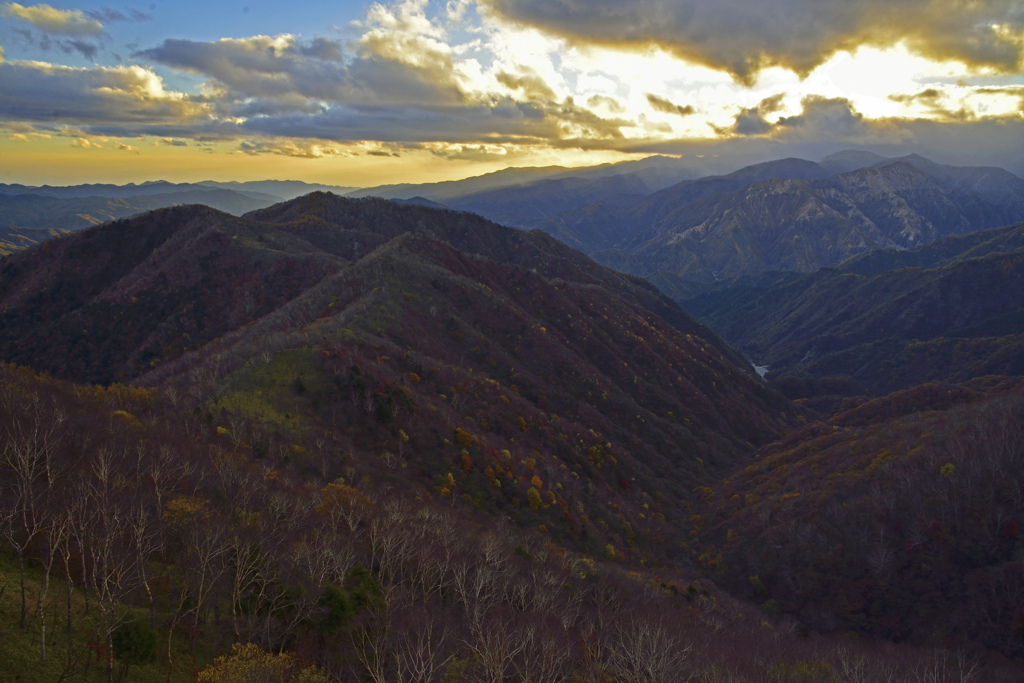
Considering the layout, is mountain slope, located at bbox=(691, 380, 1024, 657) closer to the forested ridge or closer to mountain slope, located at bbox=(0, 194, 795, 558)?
the forested ridge

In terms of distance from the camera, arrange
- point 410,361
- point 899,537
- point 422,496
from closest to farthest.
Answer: point 422,496
point 899,537
point 410,361

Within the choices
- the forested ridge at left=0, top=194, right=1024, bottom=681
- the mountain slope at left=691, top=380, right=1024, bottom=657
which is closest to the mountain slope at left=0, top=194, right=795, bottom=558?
the forested ridge at left=0, top=194, right=1024, bottom=681

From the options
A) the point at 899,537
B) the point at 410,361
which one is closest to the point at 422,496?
the point at 410,361

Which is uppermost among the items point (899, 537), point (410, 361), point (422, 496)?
point (410, 361)

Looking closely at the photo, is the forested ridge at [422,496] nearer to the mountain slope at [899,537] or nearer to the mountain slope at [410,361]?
the mountain slope at [899,537]

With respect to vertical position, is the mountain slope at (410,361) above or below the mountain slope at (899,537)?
above

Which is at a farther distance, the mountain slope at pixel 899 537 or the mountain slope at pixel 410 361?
the mountain slope at pixel 410 361

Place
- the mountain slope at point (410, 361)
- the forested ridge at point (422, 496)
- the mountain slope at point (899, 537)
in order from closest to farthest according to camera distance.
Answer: the forested ridge at point (422, 496) → the mountain slope at point (899, 537) → the mountain slope at point (410, 361)

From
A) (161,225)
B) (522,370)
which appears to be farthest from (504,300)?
(161,225)

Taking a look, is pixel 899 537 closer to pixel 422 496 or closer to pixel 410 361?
pixel 422 496

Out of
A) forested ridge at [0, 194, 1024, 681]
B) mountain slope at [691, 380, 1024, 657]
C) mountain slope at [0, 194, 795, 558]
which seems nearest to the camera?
forested ridge at [0, 194, 1024, 681]

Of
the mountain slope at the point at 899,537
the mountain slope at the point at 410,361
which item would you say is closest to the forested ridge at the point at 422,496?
the mountain slope at the point at 899,537

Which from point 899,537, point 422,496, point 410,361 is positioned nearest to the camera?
point 422,496

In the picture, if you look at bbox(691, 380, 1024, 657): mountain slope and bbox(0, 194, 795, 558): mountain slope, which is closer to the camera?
bbox(691, 380, 1024, 657): mountain slope
